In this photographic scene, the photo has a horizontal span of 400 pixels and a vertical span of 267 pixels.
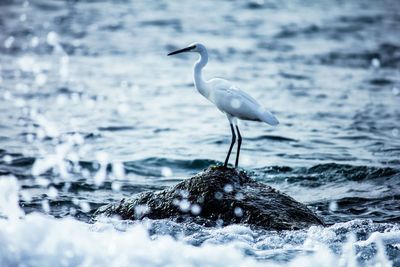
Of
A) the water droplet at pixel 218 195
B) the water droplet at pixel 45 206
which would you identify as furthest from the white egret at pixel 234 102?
the water droplet at pixel 45 206

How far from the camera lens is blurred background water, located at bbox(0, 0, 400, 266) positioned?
7.56m

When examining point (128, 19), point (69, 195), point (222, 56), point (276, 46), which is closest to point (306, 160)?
point (69, 195)

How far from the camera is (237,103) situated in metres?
7.64

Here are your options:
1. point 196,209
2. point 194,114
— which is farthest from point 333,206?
point 194,114

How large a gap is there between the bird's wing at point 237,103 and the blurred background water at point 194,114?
4.20ft

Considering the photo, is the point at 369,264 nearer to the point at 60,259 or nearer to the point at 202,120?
the point at 60,259

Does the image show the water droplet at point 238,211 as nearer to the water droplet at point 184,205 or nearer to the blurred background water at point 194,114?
the blurred background water at point 194,114

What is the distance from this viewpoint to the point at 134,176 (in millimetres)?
9305

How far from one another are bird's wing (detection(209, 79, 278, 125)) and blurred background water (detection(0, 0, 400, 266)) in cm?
128

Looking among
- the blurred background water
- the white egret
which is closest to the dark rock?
the blurred background water

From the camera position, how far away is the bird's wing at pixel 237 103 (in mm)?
7622

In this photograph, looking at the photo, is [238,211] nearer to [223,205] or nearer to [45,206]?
[223,205]

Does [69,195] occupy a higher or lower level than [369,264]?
lower

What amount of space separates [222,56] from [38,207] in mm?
9620
